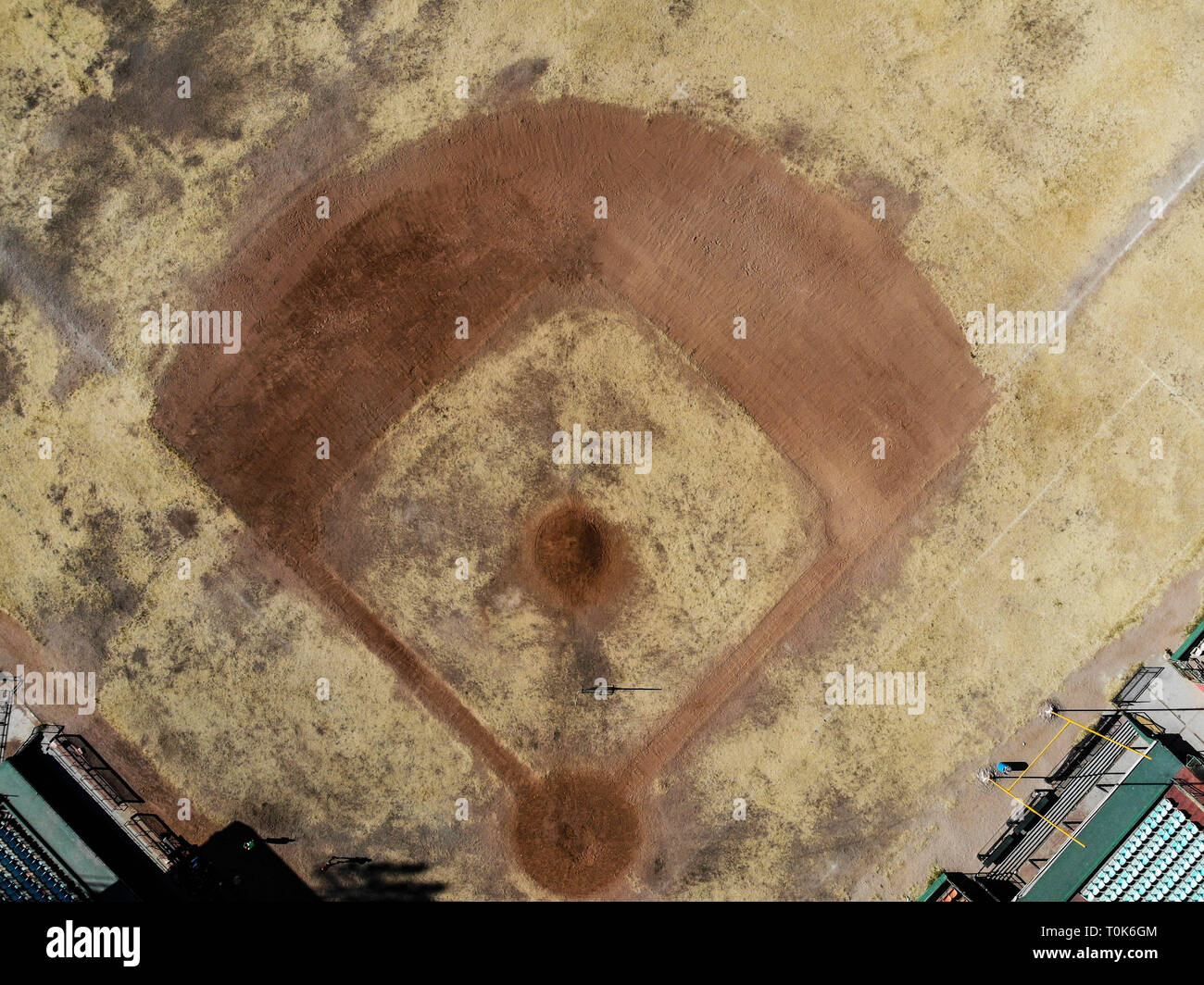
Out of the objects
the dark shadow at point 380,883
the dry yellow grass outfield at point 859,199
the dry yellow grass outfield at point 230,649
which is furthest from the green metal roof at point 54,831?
the dark shadow at point 380,883

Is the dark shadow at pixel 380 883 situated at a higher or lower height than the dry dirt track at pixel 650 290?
lower

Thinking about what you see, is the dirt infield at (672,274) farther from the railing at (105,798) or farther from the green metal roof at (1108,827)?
Answer: the railing at (105,798)

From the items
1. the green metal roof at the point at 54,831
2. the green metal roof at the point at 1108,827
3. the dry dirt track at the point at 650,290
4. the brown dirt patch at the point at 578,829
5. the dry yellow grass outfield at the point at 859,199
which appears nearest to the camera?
the green metal roof at the point at 1108,827

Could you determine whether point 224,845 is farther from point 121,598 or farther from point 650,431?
point 650,431

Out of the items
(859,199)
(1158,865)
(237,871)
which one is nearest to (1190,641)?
(1158,865)

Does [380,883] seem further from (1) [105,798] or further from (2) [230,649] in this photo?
(1) [105,798]

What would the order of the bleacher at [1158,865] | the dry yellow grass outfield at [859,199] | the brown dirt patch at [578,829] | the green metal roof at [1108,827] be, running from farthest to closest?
the brown dirt patch at [578,829] < the dry yellow grass outfield at [859,199] < the green metal roof at [1108,827] < the bleacher at [1158,865]

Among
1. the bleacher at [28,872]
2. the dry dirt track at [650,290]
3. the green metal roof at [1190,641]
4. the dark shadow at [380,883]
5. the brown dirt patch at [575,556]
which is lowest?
the dark shadow at [380,883]
